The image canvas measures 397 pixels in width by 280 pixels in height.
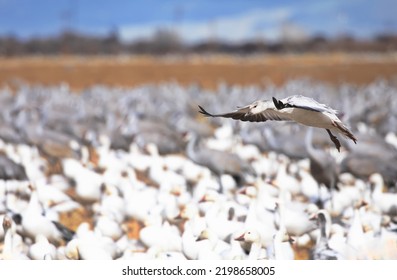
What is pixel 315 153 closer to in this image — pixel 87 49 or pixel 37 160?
pixel 37 160

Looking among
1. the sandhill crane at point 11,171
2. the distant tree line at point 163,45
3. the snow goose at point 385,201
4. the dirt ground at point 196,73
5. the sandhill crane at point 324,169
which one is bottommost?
the snow goose at point 385,201

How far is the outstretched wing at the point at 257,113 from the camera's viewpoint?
4.29m

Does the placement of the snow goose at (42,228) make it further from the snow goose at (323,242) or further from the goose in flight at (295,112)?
the goose in flight at (295,112)

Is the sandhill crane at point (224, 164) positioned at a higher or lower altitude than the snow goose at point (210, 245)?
higher

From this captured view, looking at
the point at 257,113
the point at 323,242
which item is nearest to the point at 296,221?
the point at 323,242

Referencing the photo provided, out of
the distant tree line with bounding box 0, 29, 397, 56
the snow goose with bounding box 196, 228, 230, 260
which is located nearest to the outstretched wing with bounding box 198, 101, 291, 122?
the snow goose with bounding box 196, 228, 230, 260

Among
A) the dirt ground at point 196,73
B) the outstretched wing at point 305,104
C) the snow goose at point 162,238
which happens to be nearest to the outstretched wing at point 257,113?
the outstretched wing at point 305,104

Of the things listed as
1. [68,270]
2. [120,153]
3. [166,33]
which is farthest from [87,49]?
[68,270]

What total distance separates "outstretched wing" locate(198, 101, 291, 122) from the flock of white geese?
Answer: 0.04 ft

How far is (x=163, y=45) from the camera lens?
41750 mm

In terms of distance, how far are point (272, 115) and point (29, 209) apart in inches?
103

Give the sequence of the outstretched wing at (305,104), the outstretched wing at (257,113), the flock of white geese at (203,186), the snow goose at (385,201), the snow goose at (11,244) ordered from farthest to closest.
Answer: the snow goose at (385,201) < the flock of white geese at (203,186) < the snow goose at (11,244) < the outstretched wing at (257,113) < the outstretched wing at (305,104)

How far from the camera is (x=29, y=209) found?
6.23 meters

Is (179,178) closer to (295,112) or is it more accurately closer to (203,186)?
(203,186)
